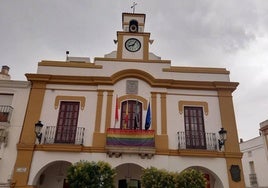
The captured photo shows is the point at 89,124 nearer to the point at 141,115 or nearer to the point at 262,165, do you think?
the point at 141,115

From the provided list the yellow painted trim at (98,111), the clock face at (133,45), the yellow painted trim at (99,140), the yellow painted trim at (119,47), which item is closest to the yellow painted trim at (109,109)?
the yellow painted trim at (98,111)

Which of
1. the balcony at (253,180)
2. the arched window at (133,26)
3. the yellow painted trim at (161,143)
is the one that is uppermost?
the arched window at (133,26)

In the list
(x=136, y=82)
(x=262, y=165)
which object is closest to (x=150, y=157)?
(x=136, y=82)

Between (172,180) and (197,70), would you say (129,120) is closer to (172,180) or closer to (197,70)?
(172,180)

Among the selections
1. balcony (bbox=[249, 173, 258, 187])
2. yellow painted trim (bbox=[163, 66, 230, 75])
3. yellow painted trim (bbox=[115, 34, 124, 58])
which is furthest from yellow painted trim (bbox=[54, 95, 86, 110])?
balcony (bbox=[249, 173, 258, 187])

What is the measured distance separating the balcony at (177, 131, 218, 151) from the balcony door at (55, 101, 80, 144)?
5.19 metres

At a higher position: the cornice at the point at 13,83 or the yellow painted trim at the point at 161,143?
the cornice at the point at 13,83

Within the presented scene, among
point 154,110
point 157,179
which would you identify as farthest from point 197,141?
point 157,179

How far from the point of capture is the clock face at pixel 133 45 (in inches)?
543

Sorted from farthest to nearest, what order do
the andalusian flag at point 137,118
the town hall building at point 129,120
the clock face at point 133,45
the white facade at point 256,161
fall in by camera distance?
the white facade at point 256,161, the clock face at point 133,45, the andalusian flag at point 137,118, the town hall building at point 129,120

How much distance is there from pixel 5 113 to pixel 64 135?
3.14m

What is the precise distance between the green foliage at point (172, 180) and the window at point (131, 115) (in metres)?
2.79

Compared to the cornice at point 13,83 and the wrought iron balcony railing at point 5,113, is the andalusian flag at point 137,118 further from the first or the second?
the wrought iron balcony railing at point 5,113

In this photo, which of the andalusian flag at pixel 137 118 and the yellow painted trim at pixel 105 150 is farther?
the andalusian flag at pixel 137 118
